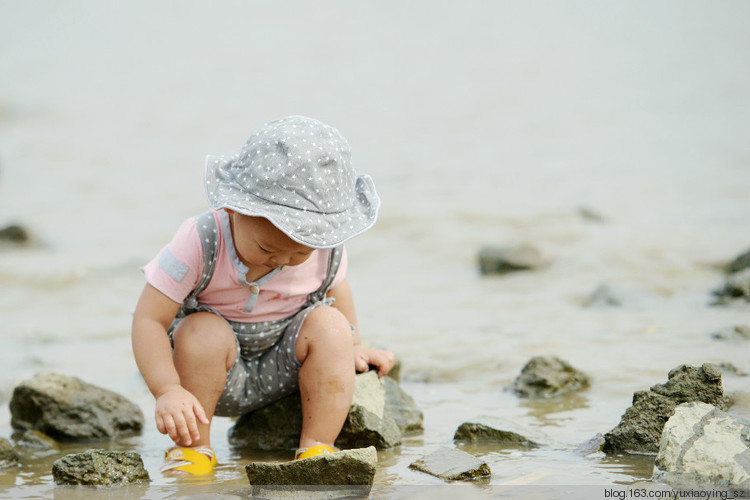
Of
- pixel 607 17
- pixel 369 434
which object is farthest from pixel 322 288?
pixel 607 17

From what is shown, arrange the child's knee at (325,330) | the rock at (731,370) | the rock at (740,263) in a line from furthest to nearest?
1. the rock at (740,263)
2. the rock at (731,370)
3. the child's knee at (325,330)

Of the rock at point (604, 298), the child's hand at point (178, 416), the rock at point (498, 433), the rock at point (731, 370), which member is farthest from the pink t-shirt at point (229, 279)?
the rock at point (604, 298)

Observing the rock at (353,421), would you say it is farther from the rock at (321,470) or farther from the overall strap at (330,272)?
the rock at (321,470)

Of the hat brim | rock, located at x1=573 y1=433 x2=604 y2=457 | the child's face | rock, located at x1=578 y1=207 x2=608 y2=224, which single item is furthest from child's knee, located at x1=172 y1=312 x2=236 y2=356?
rock, located at x1=578 y1=207 x2=608 y2=224

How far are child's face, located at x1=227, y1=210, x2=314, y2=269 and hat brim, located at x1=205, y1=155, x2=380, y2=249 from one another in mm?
103

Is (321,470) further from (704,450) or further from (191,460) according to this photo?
(704,450)

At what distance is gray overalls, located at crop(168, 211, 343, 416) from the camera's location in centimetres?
281

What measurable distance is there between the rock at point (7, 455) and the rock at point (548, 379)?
5.89 feet

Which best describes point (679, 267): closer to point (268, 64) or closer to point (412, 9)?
point (268, 64)

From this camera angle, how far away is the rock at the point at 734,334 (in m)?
3.79

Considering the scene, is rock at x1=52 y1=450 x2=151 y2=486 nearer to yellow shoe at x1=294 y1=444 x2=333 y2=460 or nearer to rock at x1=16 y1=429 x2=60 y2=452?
yellow shoe at x1=294 y1=444 x2=333 y2=460

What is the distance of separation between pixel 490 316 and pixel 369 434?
7.81 feet

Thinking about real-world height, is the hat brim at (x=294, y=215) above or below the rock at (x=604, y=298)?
below

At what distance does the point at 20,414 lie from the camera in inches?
125
